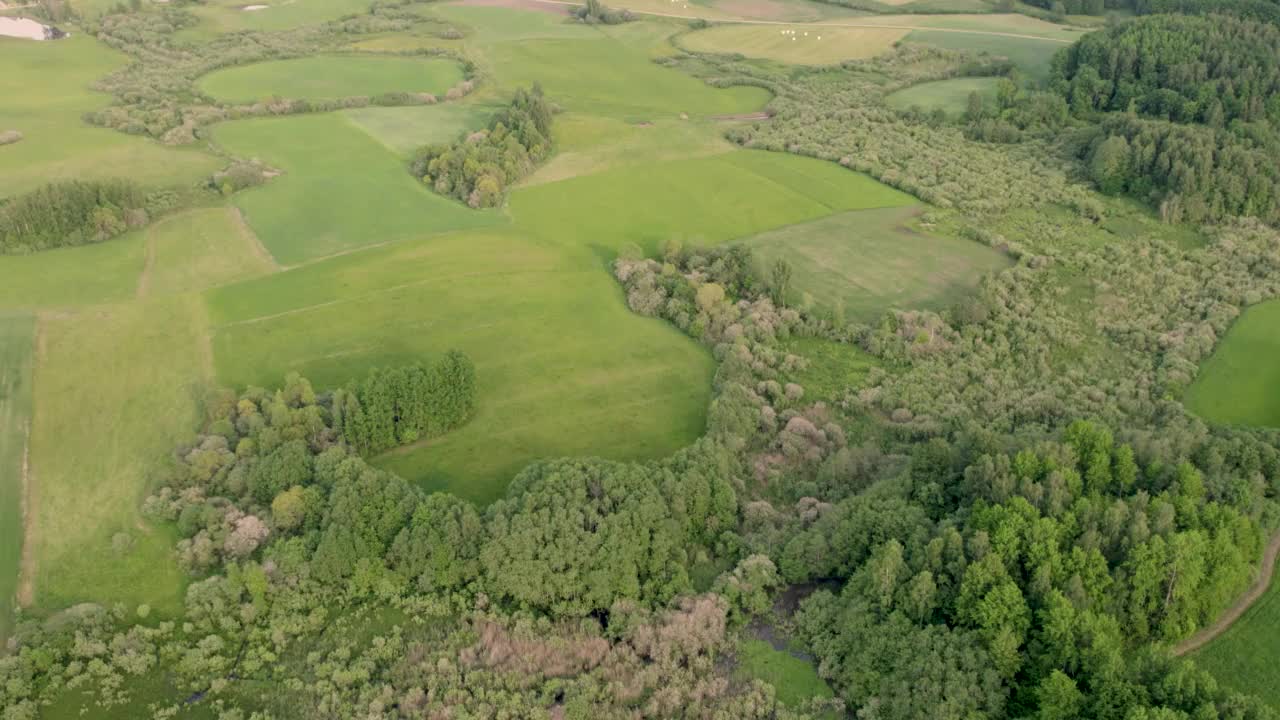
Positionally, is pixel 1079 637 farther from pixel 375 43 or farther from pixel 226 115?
pixel 375 43

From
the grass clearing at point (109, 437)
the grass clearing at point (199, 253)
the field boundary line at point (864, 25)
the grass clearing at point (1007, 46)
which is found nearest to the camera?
the grass clearing at point (109, 437)

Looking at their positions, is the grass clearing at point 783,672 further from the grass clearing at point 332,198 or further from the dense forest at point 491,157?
the dense forest at point 491,157

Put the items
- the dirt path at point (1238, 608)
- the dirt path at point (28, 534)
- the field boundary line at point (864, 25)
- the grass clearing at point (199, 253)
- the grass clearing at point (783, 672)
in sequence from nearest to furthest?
the grass clearing at point (783, 672)
the dirt path at point (1238, 608)
the dirt path at point (28, 534)
the grass clearing at point (199, 253)
the field boundary line at point (864, 25)

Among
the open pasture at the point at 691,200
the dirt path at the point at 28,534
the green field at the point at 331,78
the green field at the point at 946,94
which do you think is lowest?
the dirt path at the point at 28,534

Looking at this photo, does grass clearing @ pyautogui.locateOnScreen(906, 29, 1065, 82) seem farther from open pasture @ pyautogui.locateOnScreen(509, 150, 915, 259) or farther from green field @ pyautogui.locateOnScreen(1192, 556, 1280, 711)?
green field @ pyautogui.locateOnScreen(1192, 556, 1280, 711)

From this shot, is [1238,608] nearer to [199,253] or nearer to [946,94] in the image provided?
[199,253]

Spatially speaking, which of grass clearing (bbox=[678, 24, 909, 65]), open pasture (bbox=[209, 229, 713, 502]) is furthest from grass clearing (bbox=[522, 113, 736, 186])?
grass clearing (bbox=[678, 24, 909, 65])

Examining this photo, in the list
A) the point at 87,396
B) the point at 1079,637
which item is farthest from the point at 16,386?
the point at 1079,637

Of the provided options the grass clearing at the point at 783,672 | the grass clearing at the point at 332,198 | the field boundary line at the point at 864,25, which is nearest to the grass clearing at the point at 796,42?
the field boundary line at the point at 864,25
